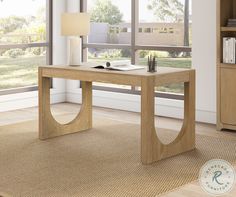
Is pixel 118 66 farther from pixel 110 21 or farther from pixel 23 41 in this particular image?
pixel 23 41

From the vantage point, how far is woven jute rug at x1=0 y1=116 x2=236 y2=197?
3729 mm

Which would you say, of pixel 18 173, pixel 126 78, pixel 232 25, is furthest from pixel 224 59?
pixel 18 173

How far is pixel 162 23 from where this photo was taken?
21.6ft

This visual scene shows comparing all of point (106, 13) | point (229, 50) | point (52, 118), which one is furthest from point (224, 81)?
point (106, 13)

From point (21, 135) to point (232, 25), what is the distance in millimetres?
2325

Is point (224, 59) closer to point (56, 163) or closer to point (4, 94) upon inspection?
point (56, 163)

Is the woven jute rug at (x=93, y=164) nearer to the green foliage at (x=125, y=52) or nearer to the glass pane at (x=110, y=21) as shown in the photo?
the green foliage at (x=125, y=52)

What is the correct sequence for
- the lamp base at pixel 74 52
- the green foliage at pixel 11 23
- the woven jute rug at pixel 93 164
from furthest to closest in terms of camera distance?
the green foliage at pixel 11 23, the lamp base at pixel 74 52, the woven jute rug at pixel 93 164

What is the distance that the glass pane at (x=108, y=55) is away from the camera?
278 inches

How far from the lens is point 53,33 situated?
24.2ft

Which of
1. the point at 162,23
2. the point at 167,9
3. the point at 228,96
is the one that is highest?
the point at 167,9

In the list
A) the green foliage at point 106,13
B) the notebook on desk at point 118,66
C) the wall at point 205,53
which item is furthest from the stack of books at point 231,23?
the green foliage at point 106,13

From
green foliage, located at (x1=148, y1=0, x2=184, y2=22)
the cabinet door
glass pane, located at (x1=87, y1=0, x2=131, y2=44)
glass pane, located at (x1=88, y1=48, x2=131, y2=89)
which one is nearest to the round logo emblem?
the cabinet door

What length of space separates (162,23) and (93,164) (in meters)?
2.72
